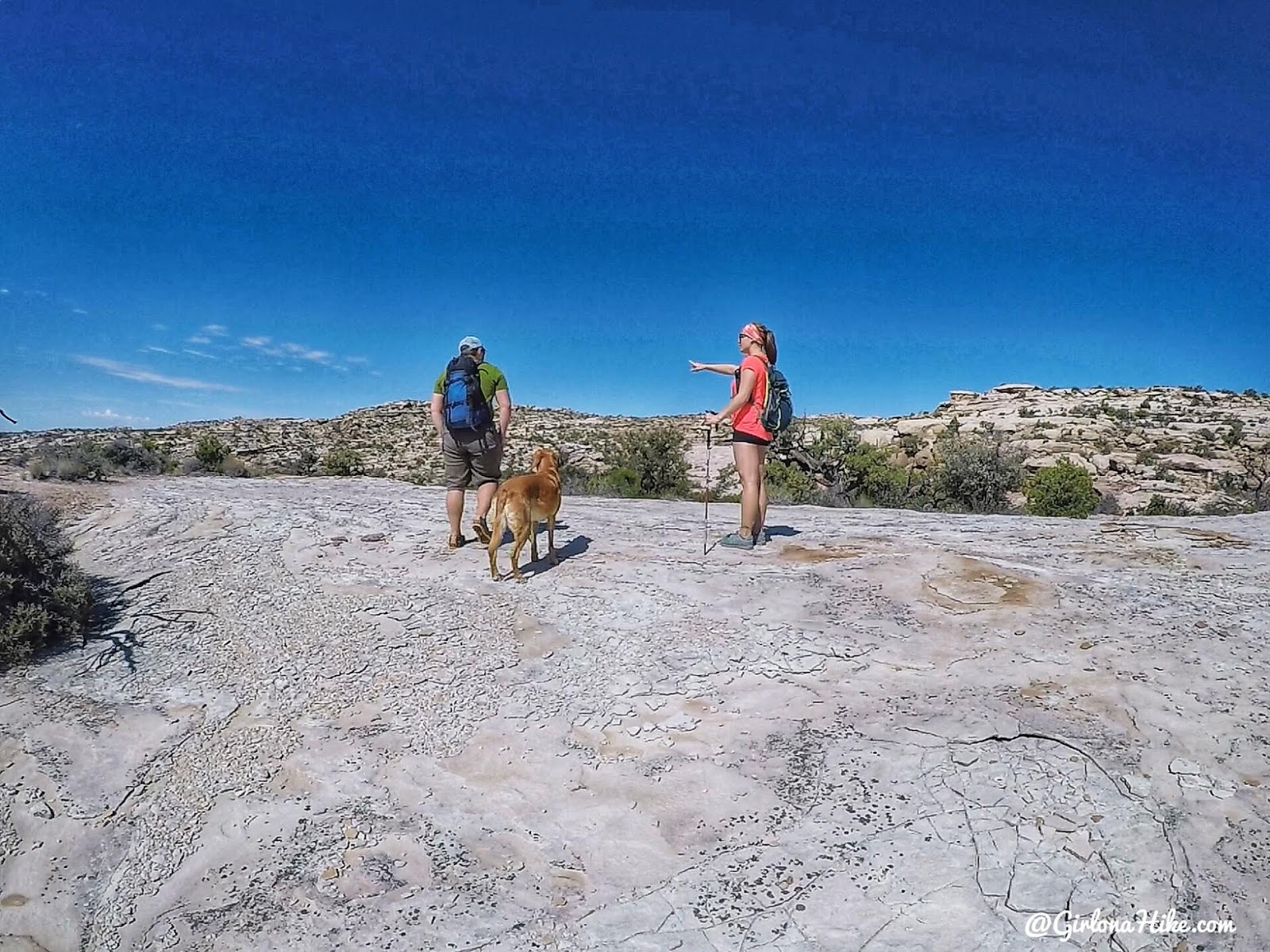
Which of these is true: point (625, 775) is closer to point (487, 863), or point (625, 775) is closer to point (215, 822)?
point (487, 863)

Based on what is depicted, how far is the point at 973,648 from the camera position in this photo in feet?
15.9

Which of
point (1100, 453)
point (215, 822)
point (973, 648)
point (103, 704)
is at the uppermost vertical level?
point (1100, 453)

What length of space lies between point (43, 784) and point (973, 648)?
5384 mm

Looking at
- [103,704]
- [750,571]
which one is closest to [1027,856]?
[750,571]

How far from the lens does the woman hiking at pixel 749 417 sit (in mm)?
6656

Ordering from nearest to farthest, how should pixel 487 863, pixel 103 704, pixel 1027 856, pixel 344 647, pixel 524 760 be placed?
pixel 1027 856, pixel 487 863, pixel 524 760, pixel 103 704, pixel 344 647

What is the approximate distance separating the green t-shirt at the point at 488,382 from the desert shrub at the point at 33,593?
3.16 meters

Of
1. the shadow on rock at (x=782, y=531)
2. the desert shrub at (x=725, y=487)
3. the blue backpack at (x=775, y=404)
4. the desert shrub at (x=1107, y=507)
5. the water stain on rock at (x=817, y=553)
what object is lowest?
the water stain on rock at (x=817, y=553)

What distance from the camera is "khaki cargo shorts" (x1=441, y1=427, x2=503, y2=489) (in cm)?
690

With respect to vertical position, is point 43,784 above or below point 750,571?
below

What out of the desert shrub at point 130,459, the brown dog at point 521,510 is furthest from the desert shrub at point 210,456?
the brown dog at point 521,510

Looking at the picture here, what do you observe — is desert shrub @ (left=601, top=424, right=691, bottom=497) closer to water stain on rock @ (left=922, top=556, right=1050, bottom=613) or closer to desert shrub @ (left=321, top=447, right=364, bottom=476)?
desert shrub @ (left=321, top=447, right=364, bottom=476)

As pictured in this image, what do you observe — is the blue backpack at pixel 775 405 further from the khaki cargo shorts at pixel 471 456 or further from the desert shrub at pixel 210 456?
the desert shrub at pixel 210 456

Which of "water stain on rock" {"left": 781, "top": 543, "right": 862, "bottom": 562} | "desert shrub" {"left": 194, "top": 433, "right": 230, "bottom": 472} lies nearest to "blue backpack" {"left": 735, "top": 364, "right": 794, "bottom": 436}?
"water stain on rock" {"left": 781, "top": 543, "right": 862, "bottom": 562}
